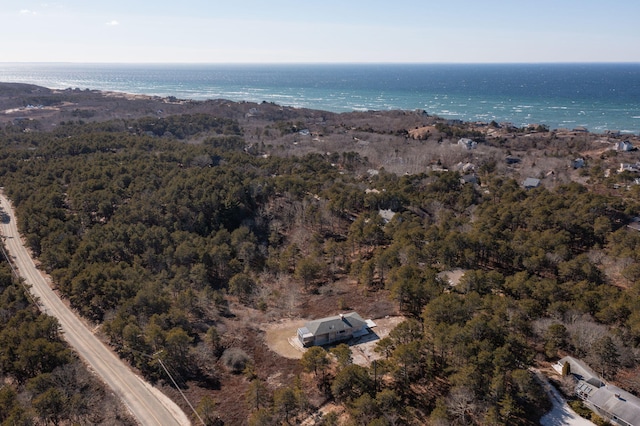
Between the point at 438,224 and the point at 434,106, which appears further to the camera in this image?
the point at 434,106

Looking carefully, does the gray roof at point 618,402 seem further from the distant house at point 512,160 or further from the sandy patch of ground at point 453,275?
the distant house at point 512,160

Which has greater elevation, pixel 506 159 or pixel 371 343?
pixel 506 159

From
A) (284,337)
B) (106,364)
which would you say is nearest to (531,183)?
(284,337)

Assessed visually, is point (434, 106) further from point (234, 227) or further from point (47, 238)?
point (47, 238)

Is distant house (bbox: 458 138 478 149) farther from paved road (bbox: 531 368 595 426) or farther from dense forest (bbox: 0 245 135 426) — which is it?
dense forest (bbox: 0 245 135 426)

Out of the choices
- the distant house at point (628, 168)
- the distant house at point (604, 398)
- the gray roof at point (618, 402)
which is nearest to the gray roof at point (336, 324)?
the distant house at point (604, 398)

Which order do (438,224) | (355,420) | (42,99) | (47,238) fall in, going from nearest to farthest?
(355,420) < (47,238) < (438,224) < (42,99)

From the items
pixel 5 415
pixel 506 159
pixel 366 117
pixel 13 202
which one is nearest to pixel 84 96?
pixel 366 117
